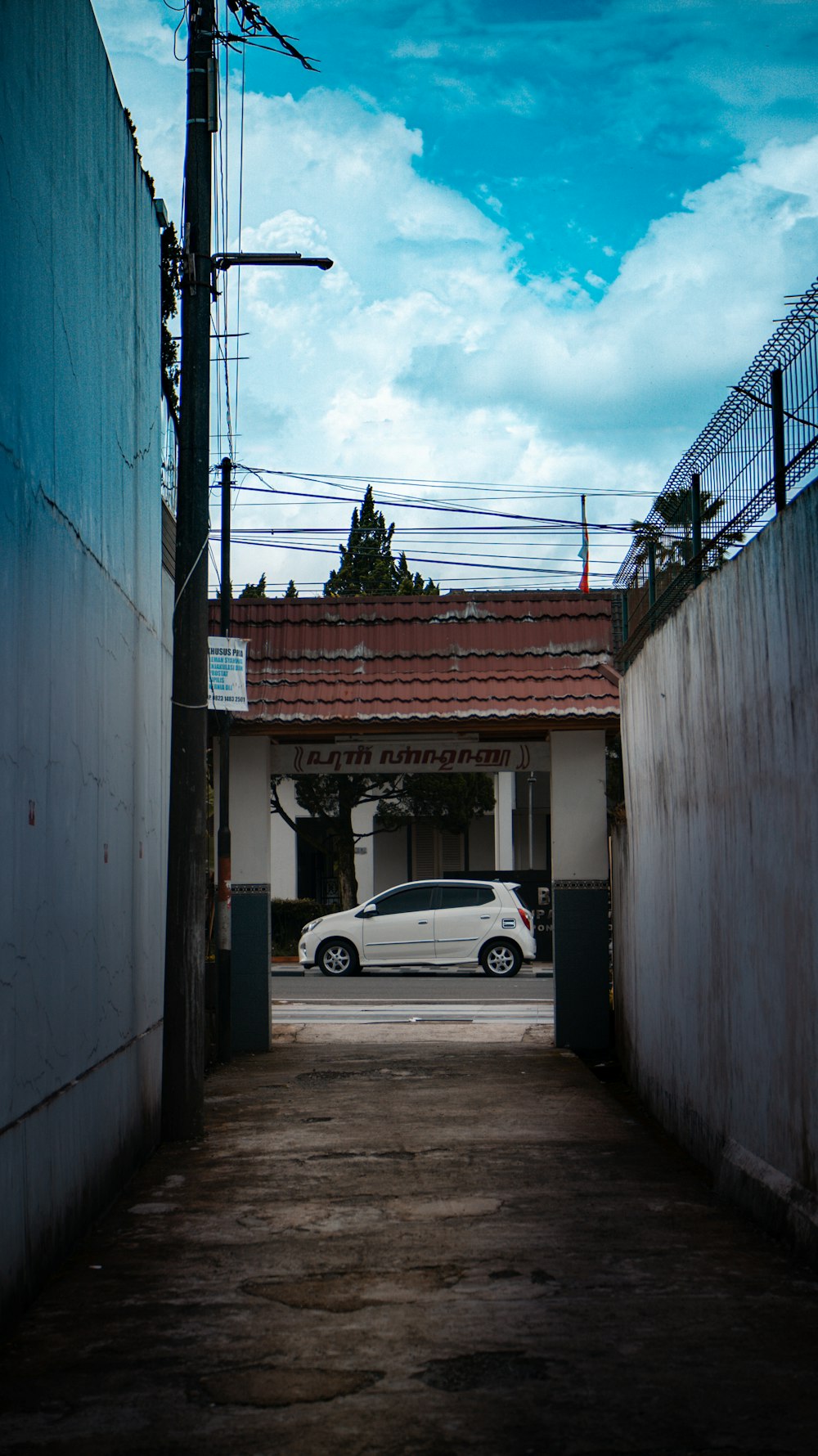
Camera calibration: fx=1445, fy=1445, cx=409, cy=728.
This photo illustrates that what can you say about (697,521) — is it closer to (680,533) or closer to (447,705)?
(680,533)

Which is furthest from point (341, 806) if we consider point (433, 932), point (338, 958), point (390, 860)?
point (433, 932)

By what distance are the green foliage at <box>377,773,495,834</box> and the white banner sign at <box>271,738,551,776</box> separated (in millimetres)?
19717

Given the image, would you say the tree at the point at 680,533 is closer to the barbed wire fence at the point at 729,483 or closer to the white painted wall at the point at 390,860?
the barbed wire fence at the point at 729,483

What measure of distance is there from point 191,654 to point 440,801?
27420 millimetres

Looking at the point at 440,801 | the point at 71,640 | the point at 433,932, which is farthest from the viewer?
the point at 440,801

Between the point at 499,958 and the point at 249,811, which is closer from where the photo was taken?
the point at 249,811

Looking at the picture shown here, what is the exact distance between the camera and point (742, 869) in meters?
7.75

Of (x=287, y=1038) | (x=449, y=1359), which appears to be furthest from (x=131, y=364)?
(x=287, y=1038)

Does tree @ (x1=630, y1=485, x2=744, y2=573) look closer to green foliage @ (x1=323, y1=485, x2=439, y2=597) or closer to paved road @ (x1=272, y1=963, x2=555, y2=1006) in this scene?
paved road @ (x1=272, y1=963, x2=555, y2=1006)

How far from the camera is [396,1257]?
6457mm

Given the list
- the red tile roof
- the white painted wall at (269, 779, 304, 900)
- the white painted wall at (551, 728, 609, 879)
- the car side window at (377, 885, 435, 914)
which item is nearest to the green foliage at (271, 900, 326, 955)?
the white painted wall at (269, 779, 304, 900)

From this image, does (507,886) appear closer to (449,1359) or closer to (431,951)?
(431,951)

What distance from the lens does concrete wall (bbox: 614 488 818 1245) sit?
6.46m

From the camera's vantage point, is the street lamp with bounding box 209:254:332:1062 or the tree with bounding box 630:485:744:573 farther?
the street lamp with bounding box 209:254:332:1062
